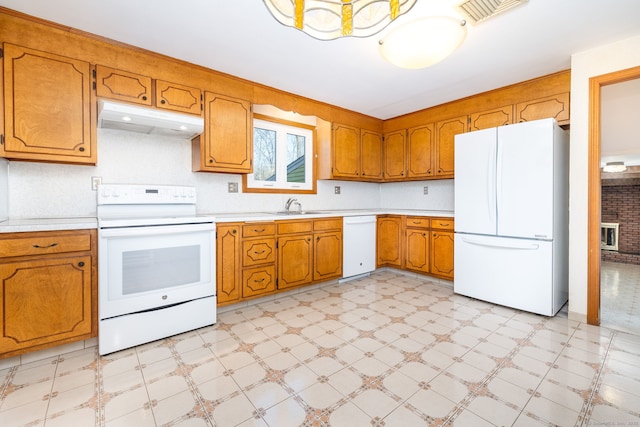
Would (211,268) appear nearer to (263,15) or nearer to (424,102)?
(263,15)

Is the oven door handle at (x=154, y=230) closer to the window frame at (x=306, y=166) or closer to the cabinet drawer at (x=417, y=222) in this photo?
the window frame at (x=306, y=166)

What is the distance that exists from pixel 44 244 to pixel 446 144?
414cm

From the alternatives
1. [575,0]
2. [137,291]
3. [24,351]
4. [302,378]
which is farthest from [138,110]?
[575,0]

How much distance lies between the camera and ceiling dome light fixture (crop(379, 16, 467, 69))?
1748 mm

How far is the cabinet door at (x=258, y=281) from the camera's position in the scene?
2.86 m

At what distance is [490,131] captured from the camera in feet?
9.66

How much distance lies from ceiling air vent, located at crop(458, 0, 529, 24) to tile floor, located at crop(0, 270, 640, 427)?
2381 millimetres

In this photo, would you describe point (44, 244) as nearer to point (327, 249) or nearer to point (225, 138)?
point (225, 138)

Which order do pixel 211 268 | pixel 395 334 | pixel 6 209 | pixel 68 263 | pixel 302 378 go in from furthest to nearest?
pixel 211 268 < pixel 395 334 < pixel 6 209 < pixel 68 263 < pixel 302 378

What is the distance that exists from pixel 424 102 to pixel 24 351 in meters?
4.54

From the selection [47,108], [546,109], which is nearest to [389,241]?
[546,109]

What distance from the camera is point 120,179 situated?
2.59 metres

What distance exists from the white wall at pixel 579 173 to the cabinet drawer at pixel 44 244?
404 centimetres

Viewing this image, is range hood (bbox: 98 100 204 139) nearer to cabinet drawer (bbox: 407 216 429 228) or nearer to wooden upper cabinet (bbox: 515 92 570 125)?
cabinet drawer (bbox: 407 216 429 228)
